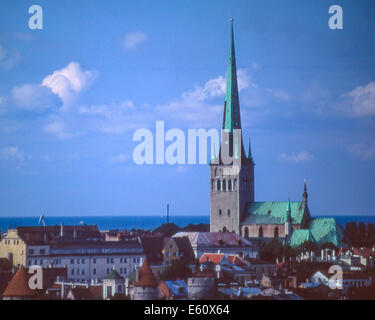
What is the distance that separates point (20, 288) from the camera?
27.3m

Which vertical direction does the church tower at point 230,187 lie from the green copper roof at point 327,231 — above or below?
above

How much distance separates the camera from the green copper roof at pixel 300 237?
43.7 meters

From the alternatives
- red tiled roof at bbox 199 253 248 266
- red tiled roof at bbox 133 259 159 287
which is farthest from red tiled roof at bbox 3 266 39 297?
red tiled roof at bbox 199 253 248 266

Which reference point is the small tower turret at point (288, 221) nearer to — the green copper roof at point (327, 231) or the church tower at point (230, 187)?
the green copper roof at point (327, 231)

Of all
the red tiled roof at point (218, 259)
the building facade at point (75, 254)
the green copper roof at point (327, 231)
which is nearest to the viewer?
the building facade at point (75, 254)

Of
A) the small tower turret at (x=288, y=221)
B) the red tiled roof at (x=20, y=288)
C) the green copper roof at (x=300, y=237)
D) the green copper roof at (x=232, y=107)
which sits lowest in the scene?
the red tiled roof at (x=20, y=288)

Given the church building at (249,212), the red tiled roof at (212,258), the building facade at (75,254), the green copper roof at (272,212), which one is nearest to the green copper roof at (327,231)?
the church building at (249,212)

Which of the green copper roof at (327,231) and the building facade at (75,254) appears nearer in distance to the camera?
the building facade at (75,254)

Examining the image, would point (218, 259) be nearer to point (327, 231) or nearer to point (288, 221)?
point (327, 231)

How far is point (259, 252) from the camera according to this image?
39.4 m

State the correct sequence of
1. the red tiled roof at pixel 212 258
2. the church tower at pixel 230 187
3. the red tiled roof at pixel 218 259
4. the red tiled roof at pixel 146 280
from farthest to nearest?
the church tower at pixel 230 187
the red tiled roof at pixel 212 258
the red tiled roof at pixel 218 259
the red tiled roof at pixel 146 280

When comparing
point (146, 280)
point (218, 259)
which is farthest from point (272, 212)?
point (146, 280)

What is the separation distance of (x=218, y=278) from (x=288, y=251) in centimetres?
933

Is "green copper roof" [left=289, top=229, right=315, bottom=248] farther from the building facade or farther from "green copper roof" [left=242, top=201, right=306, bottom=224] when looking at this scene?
the building facade
